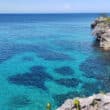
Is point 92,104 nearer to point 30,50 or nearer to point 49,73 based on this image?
point 49,73

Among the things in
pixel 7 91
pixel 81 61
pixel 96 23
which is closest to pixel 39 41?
pixel 96 23

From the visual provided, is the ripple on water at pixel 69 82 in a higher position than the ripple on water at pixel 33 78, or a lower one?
lower

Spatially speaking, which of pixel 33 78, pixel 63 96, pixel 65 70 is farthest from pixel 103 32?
pixel 63 96

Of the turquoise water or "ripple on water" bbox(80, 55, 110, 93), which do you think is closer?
the turquoise water

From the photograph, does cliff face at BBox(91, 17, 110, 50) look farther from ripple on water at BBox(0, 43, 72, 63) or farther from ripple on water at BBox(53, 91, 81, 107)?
ripple on water at BBox(53, 91, 81, 107)

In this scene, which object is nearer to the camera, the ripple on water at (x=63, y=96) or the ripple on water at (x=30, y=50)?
the ripple on water at (x=63, y=96)

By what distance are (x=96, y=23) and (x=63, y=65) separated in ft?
116

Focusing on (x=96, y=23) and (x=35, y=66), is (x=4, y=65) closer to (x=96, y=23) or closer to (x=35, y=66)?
(x=35, y=66)

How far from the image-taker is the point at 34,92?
43094 mm

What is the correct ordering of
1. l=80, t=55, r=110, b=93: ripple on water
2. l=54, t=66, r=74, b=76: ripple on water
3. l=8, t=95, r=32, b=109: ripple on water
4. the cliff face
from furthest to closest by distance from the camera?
the cliff face, l=54, t=66, r=74, b=76: ripple on water, l=80, t=55, r=110, b=93: ripple on water, l=8, t=95, r=32, b=109: ripple on water

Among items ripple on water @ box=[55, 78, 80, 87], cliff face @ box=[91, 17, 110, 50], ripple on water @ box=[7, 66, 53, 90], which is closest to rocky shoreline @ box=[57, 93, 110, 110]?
ripple on water @ box=[7, 66, 53, 90]

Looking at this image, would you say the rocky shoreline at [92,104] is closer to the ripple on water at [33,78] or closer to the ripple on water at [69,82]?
the ripple on water at [33,78]

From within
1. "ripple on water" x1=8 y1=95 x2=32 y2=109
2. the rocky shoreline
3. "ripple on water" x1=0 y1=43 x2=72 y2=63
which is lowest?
"ripple on water" x1=0 y1=43 x2=72 y2=63

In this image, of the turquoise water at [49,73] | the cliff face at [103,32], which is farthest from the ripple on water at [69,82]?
the cliff face at [103,32]
